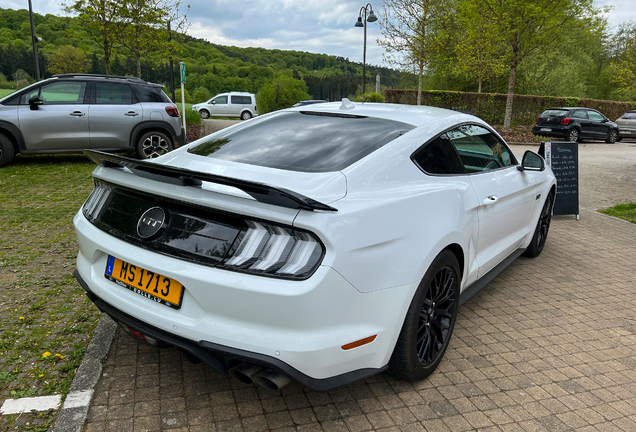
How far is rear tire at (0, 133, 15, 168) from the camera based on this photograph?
29.7ft

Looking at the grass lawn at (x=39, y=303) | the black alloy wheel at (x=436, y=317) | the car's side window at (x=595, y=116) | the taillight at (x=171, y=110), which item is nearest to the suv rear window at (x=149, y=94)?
the taillight at (x=171, y=110)

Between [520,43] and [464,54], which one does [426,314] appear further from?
[464,54]

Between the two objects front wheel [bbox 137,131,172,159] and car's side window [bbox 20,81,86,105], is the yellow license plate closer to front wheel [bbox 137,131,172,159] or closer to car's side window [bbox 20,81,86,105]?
front wheel [bbox 137,131,172,159]

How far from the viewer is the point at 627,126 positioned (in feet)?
78.9

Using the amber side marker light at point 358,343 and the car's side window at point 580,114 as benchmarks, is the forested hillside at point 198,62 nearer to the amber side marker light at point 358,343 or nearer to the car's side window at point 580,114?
the car's side window at point 580,114

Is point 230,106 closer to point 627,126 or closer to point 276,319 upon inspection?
point 627,126

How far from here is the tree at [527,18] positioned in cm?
1838

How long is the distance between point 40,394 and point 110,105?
8.47 metres

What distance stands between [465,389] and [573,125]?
2155 centimetres

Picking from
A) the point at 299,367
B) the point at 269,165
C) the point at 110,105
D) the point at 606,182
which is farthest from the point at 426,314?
the point at 606,182

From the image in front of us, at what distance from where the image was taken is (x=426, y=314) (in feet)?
8.90

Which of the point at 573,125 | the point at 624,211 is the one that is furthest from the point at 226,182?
the point at 573,125

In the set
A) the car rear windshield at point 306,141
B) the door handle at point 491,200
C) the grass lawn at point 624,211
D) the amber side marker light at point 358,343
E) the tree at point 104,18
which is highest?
the tree at point 104,18

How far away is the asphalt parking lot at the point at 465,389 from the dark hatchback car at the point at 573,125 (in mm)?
19253
